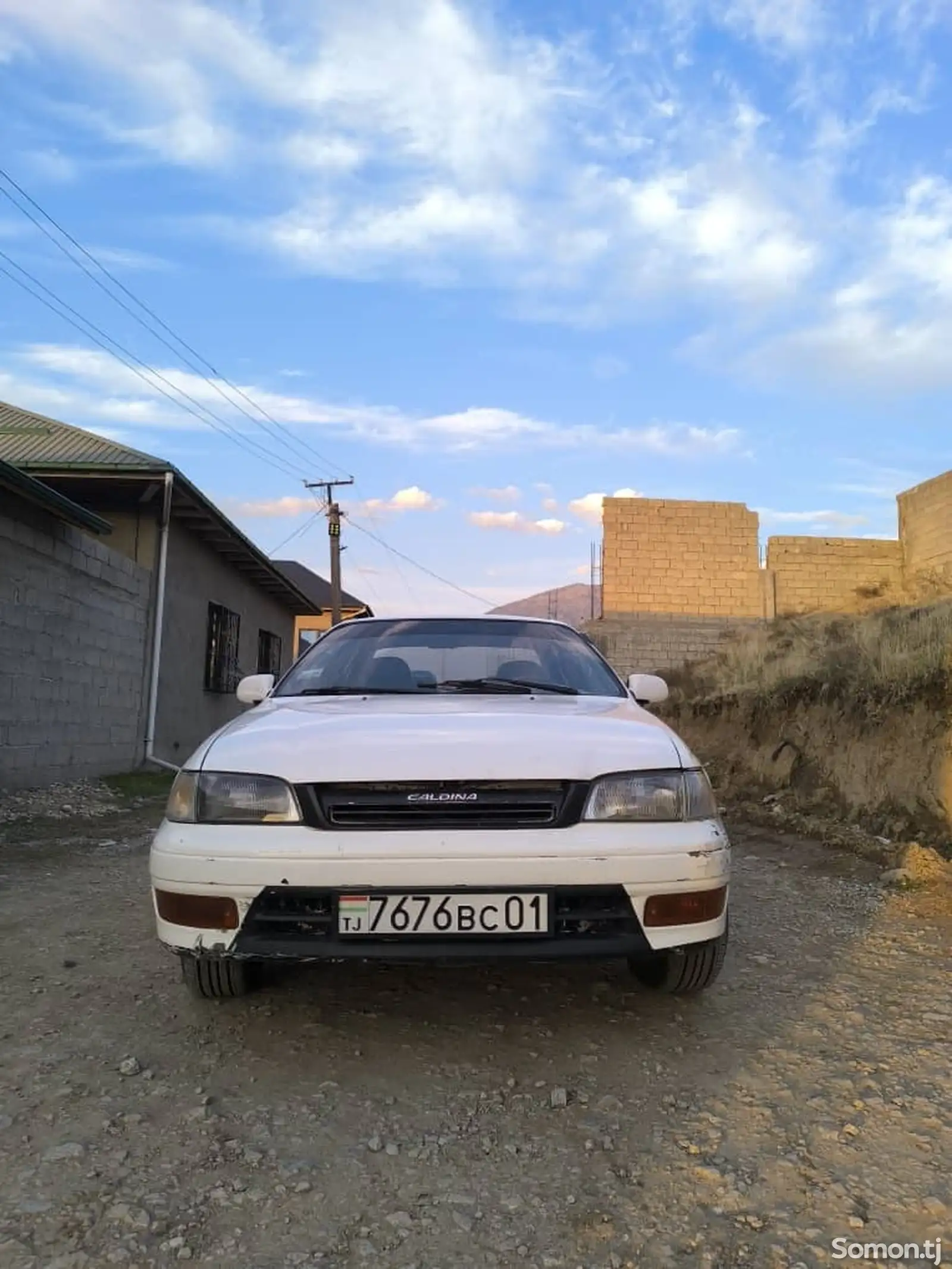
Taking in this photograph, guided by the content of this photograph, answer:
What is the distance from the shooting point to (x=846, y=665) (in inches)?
307

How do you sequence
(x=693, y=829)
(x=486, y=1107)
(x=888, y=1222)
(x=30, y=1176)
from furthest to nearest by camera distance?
(x=693, y=829)
(x=486, y=1107)
(x=30, y=1176)
(x=888, y=1222)

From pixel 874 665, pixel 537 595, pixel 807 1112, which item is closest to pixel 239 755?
pixel 807 1112

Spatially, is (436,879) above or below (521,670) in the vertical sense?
below

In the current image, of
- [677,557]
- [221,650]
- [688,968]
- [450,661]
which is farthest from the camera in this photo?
[221,650]

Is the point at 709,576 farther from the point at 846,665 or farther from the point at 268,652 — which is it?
the point at 268,652

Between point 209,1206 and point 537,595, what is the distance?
124885mm

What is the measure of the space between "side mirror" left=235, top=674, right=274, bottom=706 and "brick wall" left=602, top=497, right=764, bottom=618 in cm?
1091

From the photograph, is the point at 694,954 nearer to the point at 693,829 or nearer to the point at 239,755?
the point at 693,829

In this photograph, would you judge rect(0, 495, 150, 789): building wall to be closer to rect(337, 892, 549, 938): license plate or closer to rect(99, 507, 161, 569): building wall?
rect(99, 507, 161, 569): building wall

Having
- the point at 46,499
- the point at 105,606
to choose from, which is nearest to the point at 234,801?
the point at 46,499

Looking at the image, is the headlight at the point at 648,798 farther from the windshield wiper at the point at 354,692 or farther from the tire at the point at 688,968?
the windshield wiper at the point at 354,692

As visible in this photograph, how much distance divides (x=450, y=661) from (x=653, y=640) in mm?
10717

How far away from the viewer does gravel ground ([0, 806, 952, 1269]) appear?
1796 mm

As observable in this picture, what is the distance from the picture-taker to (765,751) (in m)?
8.65
